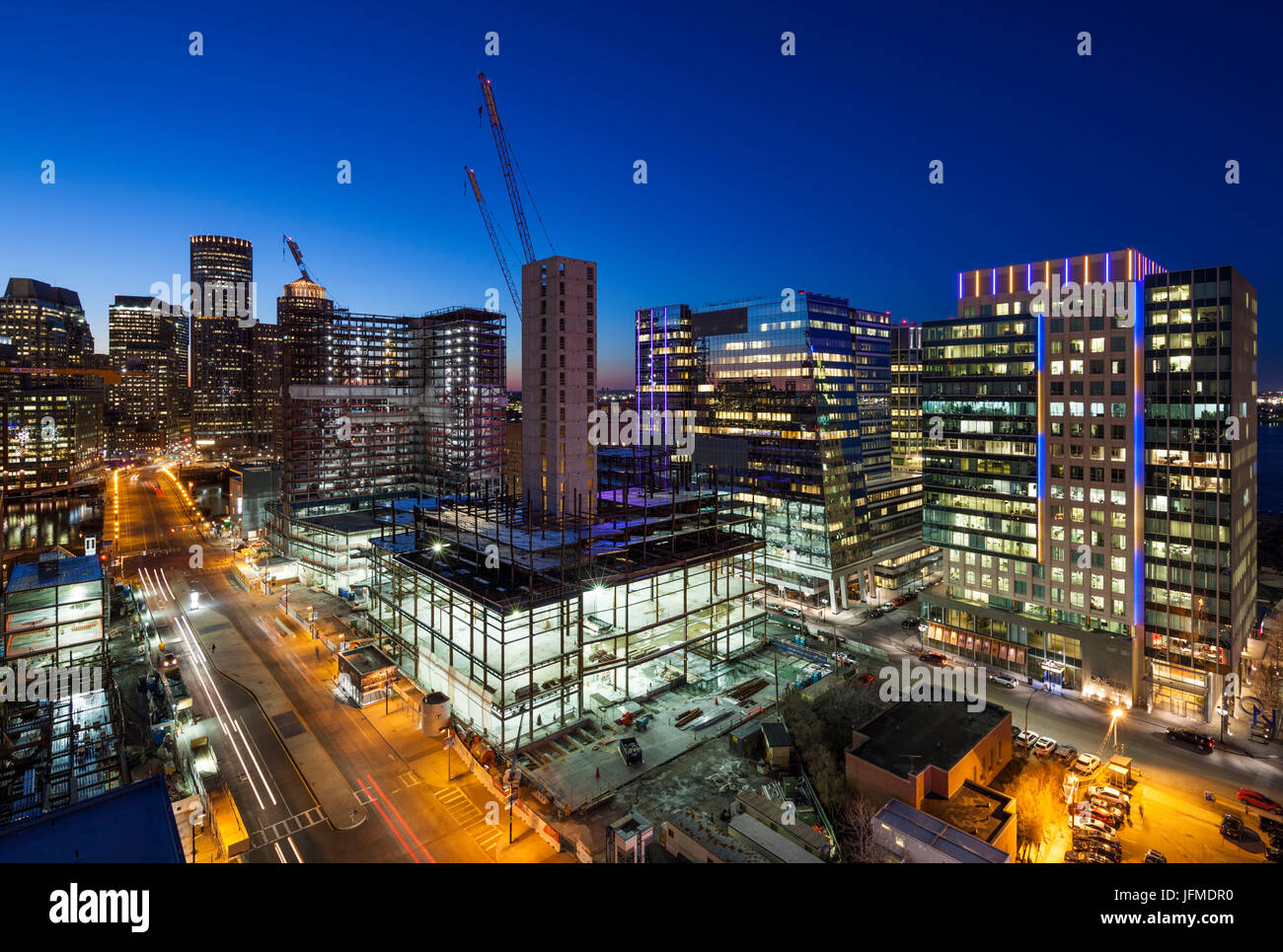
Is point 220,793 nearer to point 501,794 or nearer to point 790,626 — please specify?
point 501,794

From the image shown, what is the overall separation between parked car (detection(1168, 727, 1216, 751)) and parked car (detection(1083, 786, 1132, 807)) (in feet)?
38.1

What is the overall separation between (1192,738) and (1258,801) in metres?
7.20

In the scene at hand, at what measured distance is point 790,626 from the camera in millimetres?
66125

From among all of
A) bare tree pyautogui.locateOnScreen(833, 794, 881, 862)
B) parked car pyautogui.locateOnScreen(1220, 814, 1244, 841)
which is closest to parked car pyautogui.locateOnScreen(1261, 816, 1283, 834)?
parked car pyautogui.locateOnScreen(1220, 814, 1244, 841)

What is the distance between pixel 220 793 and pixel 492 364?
81.9 meters

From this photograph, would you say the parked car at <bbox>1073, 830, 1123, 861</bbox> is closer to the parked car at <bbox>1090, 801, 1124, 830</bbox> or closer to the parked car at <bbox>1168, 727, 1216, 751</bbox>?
the parked car at <bbox>1090, 801, 1124, 830</bbox>

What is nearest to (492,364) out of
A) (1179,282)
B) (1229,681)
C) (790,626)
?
(790,626)

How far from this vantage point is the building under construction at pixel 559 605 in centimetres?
4578

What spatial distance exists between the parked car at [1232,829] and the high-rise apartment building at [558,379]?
46935 mm

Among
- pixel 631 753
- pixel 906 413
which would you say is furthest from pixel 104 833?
pixel 906 413

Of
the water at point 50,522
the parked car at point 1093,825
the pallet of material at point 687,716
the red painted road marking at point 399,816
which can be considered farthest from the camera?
the water at point 50,522

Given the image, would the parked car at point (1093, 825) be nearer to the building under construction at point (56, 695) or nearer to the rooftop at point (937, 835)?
the rooftop at point (937, 835)
